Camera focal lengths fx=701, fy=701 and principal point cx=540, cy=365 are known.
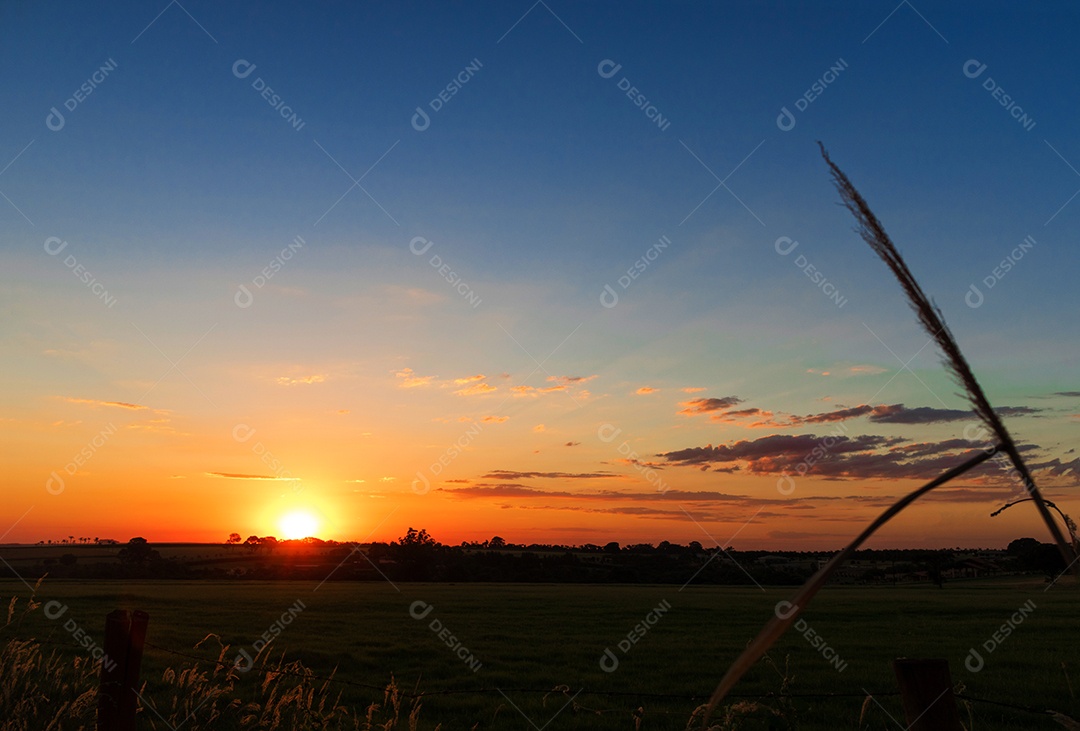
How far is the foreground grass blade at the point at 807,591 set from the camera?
89 centimetres

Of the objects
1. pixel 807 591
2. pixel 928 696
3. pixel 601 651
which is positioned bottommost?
pixel 601 651

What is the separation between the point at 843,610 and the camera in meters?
30.2

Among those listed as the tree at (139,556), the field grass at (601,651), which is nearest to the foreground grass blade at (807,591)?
the field grass at (601,651)

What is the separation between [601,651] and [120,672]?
631 inches

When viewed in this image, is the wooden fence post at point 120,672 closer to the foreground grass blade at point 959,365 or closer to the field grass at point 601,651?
the field grass at point 601,651

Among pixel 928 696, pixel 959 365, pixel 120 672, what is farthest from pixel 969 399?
pixel 120 672

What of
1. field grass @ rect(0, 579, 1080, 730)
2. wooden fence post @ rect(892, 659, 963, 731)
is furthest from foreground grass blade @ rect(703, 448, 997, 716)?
field grass @ rect(0, 579, 1080, 730)

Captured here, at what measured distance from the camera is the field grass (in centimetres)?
1170

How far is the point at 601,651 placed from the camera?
741 inches

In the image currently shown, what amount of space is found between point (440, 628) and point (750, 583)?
158 ft

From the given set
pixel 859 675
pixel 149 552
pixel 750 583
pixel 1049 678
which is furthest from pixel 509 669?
pixel 149 552

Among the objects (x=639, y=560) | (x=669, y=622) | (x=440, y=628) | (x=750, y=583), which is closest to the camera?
(x=440, y=628)

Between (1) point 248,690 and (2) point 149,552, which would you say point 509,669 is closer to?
(1) point 248,690

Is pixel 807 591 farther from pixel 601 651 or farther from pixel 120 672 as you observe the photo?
pixel 601 651
